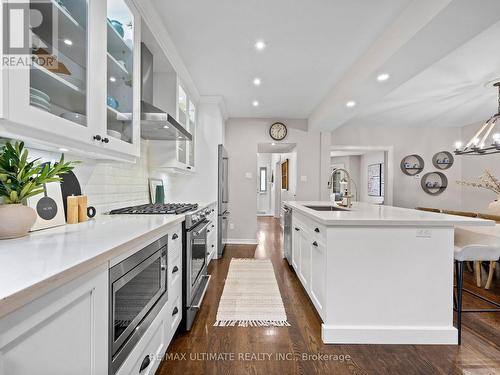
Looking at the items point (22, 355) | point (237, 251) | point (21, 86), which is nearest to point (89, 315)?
point (22, 355)

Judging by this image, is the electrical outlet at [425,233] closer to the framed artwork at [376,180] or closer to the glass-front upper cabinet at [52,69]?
the glass-front upper cabinet at [52,69]

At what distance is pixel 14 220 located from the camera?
1.08m

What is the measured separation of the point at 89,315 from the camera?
832 millimetres

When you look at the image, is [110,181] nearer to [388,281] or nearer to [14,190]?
[14,190]

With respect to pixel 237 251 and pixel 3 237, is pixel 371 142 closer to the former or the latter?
pixel 237 251

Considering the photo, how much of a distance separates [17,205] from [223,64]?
255cm

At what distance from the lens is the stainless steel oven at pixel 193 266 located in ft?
6.42

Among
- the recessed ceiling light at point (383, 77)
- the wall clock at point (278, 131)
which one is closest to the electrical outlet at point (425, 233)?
the recessed ceiling light at point (383, 77)

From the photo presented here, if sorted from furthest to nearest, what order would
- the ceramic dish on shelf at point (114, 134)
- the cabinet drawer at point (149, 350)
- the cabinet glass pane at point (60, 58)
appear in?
the ceramic dish on shelf at point (114, 134)
the cabinet drawer at point (149, 350)
the cabinet glass pane at point (60, 58)

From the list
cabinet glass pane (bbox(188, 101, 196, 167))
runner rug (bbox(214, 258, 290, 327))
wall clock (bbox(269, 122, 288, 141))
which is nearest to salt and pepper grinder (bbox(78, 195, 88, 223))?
runner rug (bbox(214, 258, 290, 327))

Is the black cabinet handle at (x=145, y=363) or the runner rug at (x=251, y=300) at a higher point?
the black cabinet handle at (x=145, y=363)

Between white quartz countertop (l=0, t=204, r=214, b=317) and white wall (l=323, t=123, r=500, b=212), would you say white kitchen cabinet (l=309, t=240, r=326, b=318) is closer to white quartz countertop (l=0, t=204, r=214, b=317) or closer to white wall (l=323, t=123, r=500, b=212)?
white quartz countertop (l=0, t=204, r=214, b=317)

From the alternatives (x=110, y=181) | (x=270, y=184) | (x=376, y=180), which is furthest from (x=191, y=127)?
(x=270, y=184)

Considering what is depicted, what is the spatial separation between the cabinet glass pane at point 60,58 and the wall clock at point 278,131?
4181mm
